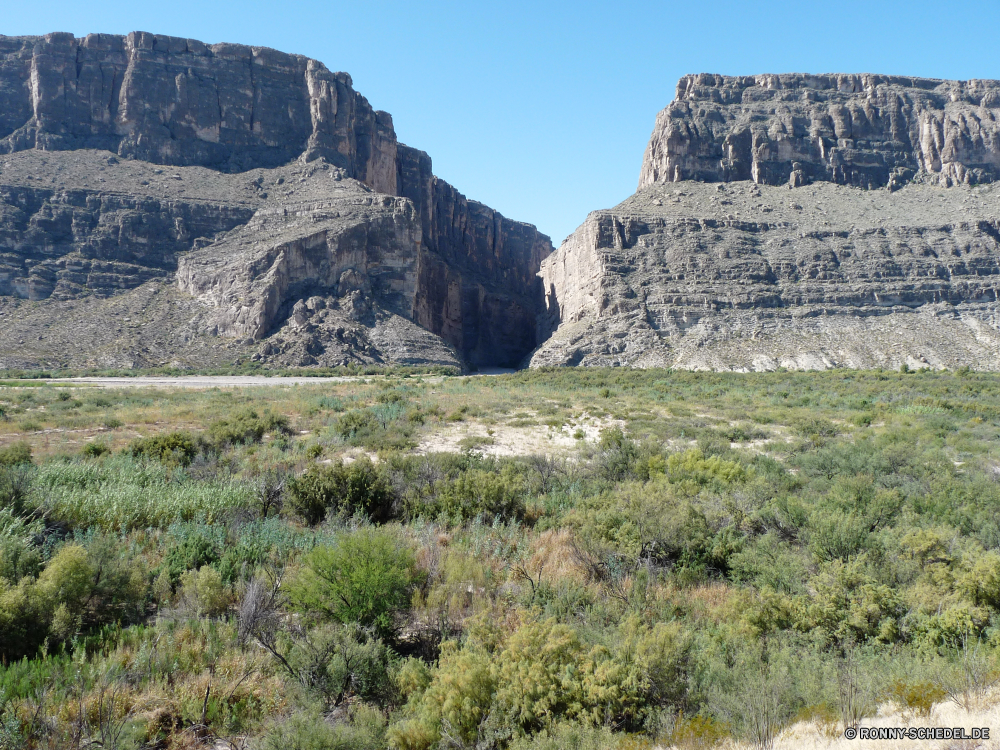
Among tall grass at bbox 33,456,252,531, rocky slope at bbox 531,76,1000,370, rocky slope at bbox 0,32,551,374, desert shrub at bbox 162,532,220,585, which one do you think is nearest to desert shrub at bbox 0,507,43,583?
tall grass at bbox 33,456,252,531

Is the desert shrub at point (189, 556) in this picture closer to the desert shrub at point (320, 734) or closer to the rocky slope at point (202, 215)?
the desert shrub at point (320, 734)

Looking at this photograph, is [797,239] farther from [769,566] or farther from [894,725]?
[894,725]

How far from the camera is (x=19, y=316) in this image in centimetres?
5284

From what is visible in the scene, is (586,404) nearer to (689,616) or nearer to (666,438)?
(666,438)

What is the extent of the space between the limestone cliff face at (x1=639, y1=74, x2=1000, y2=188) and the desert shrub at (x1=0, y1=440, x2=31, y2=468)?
3189 inches

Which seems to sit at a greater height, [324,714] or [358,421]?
[358,421]

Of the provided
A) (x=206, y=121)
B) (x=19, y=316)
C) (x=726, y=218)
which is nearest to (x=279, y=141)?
(x=206, y=121)

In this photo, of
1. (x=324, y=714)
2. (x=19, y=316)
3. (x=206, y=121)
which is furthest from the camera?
(x=206, y=121)

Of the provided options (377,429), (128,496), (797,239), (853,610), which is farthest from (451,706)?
(797,239)

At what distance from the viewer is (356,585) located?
4836 millimetres

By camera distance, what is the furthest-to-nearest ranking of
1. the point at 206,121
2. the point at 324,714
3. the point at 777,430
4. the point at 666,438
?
the point at 206,121 → the point at 777,430 → the point at 666,438 → the point at 324,714

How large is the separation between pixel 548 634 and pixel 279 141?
9060 centimetres

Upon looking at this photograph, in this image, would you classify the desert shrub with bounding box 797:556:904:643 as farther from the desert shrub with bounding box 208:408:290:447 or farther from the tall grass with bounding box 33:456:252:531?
the desert shrub with bounding box 208:408:290:447

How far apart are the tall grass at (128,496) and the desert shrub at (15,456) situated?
0.65 metres
